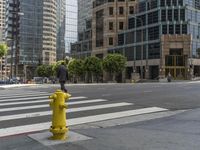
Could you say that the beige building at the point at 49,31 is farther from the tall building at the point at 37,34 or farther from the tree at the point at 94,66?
the tree at the point at 94,66

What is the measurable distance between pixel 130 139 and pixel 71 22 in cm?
13987

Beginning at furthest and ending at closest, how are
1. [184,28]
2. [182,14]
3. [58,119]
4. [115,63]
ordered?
[182,14]
[184,28]
[115,63]
[58,119]

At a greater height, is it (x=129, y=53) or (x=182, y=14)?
(x=182, y=14)

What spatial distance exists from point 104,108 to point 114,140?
6.21m

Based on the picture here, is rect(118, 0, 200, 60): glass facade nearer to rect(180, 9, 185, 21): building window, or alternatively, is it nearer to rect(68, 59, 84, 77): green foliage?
rect(180, 9, 185, 21): building window

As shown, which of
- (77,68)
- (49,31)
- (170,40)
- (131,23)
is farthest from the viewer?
(49,31)

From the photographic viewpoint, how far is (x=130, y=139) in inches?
325

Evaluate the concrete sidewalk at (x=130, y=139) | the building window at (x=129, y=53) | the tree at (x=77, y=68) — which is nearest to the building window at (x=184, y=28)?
the building window at (x=129, y=53)

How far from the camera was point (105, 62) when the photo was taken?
83812 mm

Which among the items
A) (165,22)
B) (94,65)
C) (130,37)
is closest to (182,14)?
(165,22)

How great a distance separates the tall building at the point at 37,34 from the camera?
115 meters

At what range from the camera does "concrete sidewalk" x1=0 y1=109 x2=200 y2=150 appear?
757cm

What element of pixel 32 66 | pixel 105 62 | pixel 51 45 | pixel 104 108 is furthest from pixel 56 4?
→ pixel 104 108

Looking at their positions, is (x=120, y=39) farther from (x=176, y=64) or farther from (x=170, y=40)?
(x=176, y=64)
